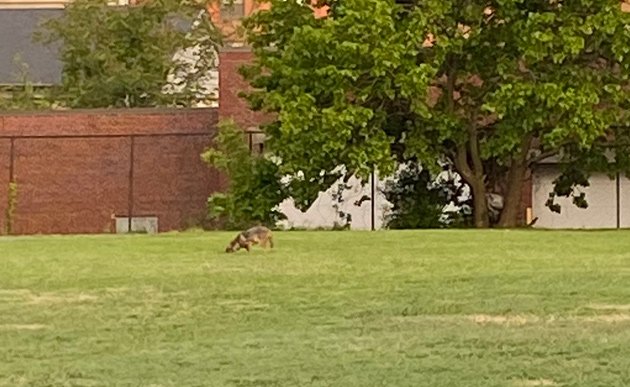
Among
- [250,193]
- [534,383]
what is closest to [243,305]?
[534,383]

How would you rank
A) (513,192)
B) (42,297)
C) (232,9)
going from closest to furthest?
(42,297) → (513,192) → (232,9)

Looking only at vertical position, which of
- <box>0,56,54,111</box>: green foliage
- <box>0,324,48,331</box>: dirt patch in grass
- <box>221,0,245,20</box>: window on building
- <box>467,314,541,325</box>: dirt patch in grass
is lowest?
<box>0,324,48,331</box>: dirt patch in grass

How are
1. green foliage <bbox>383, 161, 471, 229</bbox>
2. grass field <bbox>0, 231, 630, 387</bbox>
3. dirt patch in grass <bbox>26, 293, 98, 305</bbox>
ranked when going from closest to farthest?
grass field <bbox>0, 231, 630, 387</bbox>, dirt patch in grass <bbox>26, 293, 98, 305</bbox>, green foliage <bbox>383, 161, 471, 229</bbox>

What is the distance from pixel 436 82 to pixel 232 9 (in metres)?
28.9

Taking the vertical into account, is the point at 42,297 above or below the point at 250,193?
below

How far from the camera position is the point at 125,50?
161ft

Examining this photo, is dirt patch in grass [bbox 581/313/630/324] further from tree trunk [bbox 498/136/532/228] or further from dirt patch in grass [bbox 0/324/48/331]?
tree trunk [bbox 498/136/532/228]

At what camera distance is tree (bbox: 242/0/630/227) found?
89.6 ft

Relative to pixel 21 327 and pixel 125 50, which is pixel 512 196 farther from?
pixel 21 327

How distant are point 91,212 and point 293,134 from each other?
44.9ft

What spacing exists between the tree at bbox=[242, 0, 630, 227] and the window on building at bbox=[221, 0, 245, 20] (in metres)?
23.0

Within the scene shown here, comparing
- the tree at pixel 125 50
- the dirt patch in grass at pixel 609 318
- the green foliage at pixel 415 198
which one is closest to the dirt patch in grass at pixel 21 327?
the dirt patch in grass at pixel 609 318

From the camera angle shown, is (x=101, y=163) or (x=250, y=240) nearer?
(x=250, y=240)

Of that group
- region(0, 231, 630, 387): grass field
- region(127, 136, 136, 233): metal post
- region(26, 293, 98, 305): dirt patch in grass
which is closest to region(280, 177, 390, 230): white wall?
region(127, 136, 136, 233): metal post
